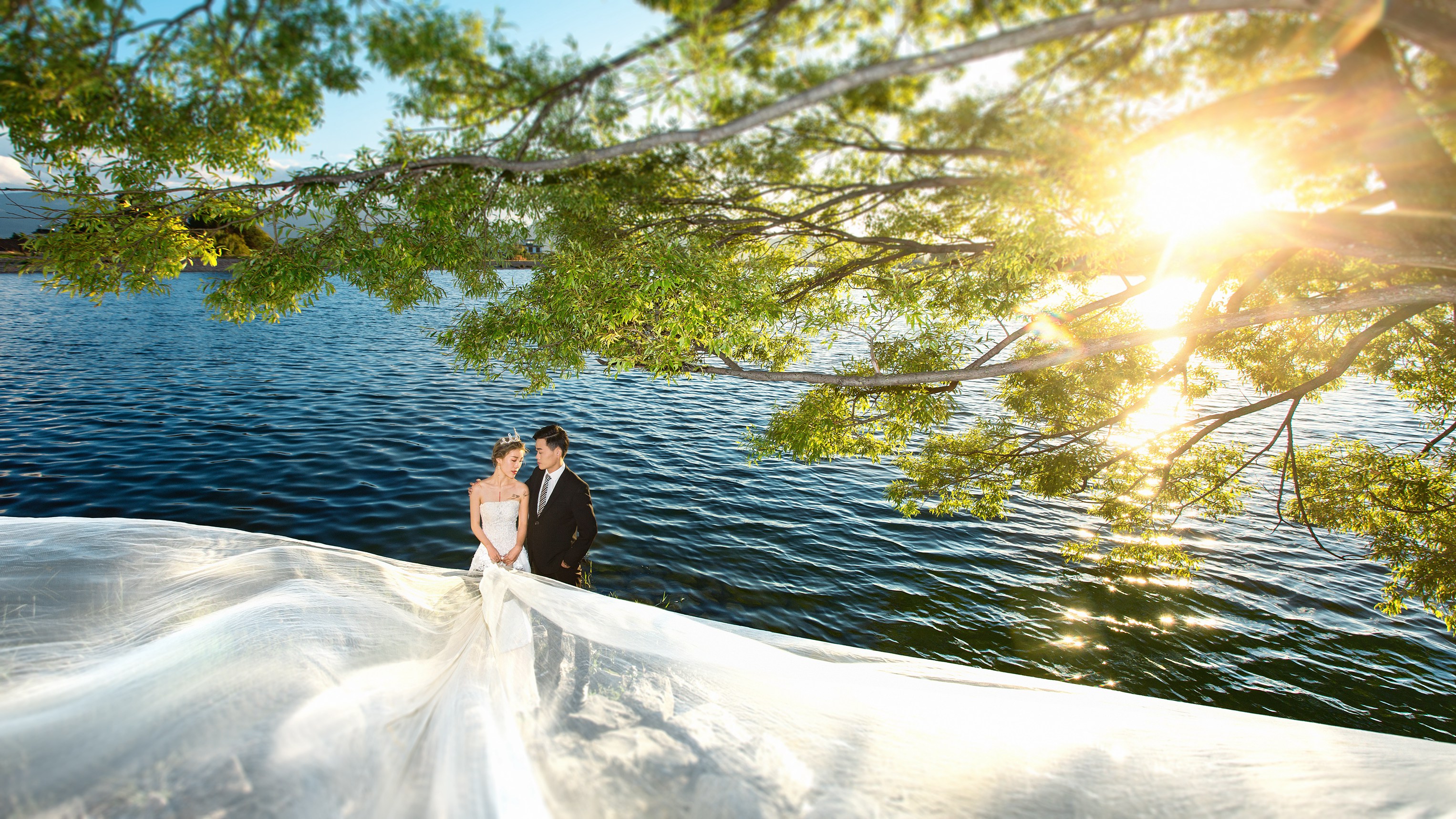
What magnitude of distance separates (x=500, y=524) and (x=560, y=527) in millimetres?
761

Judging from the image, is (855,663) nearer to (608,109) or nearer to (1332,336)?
(608,109)

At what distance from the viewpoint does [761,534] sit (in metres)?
13.6

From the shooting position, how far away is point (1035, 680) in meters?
5.97

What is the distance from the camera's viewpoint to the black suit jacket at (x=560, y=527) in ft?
25.7

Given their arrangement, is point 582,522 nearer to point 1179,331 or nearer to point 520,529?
point 520,529

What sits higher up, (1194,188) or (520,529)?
(1194,188)

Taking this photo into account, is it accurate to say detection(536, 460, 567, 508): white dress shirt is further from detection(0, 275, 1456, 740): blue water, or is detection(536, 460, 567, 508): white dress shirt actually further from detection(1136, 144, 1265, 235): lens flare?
detection(1136, 144, 1265, 235): lens flare

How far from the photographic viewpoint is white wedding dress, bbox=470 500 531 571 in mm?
7801

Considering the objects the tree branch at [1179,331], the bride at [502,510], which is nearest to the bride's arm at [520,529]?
the bride at [502,510]

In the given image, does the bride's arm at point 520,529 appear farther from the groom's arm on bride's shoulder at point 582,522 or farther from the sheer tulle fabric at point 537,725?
the sheer tulle fabric at point 537,725

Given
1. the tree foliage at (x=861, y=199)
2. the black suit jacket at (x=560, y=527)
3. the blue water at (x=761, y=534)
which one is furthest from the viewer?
the blue water at (x=761, y=534)

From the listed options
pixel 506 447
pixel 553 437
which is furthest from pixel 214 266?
pixel 553 437

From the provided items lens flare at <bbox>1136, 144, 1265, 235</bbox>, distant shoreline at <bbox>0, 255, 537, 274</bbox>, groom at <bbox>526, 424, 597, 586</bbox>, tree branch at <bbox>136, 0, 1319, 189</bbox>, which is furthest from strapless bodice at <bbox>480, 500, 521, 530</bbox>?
lens flare at <bbox>1136, 144, 1265, 235</bbox>

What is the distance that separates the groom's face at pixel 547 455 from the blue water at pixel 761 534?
390 cm
